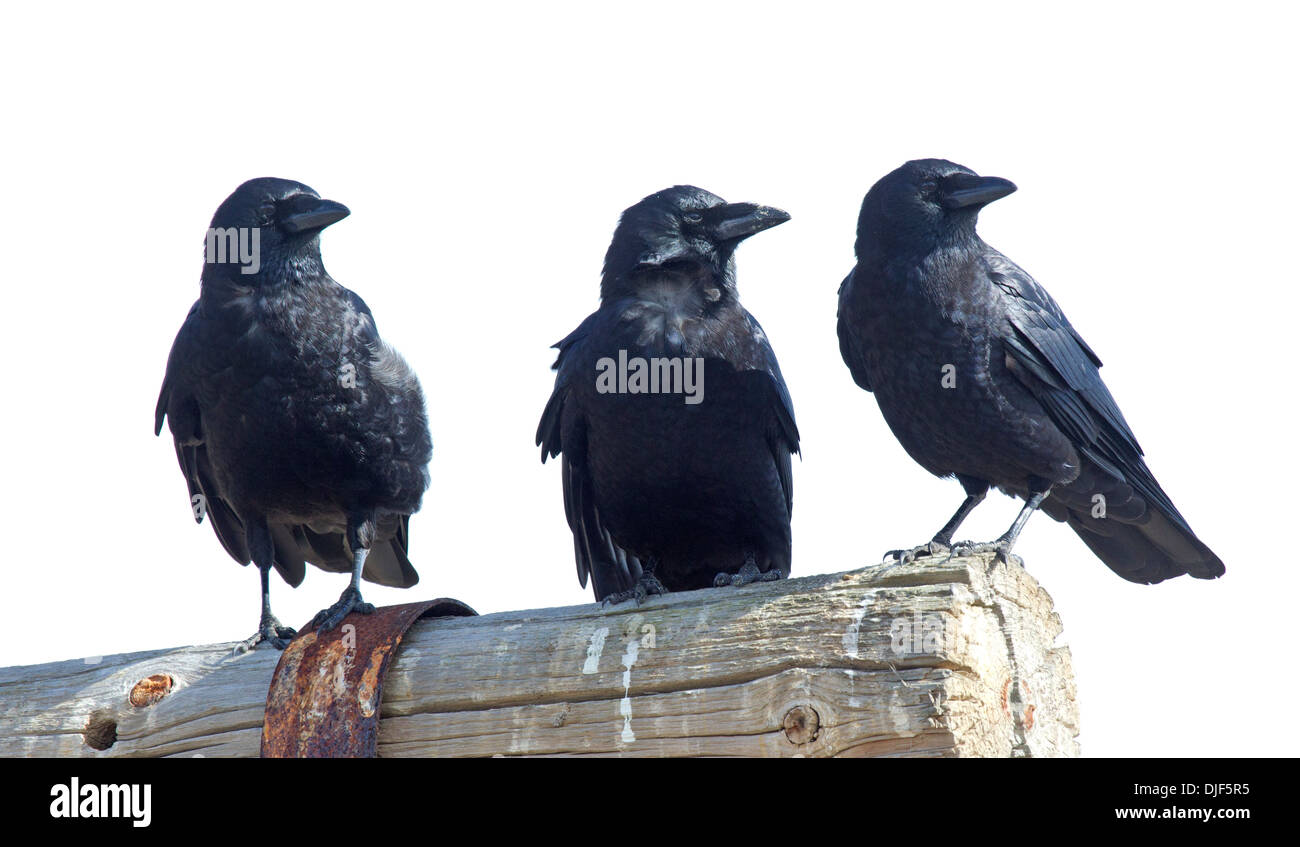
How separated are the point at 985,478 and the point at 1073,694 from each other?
1642 mm

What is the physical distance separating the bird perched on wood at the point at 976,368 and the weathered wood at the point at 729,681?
1.41 metres

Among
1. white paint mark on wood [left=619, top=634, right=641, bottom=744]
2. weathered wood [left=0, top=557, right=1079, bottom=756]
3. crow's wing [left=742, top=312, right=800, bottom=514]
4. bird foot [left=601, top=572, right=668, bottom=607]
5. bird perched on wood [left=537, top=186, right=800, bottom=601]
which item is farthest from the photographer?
crow's wing [left=742, top=312, right=800, bottom=514]

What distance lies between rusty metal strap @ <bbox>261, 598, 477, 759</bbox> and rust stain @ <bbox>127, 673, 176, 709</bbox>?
0.44 meters

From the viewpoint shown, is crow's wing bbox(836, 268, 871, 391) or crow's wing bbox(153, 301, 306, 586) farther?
crow's wing bbox(153, 301, 306, 586)

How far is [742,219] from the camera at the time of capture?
575 centimetres

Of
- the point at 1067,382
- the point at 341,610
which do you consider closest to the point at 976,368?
the point at 1067,382

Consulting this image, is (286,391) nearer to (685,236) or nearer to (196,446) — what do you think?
(196,446)

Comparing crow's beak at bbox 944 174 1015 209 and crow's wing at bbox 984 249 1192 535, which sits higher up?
crow's beak at bbox 944 174 1015 209

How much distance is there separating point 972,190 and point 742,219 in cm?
95

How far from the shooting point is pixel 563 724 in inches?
137

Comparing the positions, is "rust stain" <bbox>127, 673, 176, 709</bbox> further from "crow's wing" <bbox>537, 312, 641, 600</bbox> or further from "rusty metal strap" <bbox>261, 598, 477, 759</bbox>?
"crow's wing" <bbox>537, 312, 641, 600</bbox>

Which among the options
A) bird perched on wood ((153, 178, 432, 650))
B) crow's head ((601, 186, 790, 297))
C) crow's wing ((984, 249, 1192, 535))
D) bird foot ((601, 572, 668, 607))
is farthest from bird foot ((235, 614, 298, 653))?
crow's wing ((984, 249, 1192, 535))

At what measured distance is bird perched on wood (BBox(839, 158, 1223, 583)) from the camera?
16.7 ft
